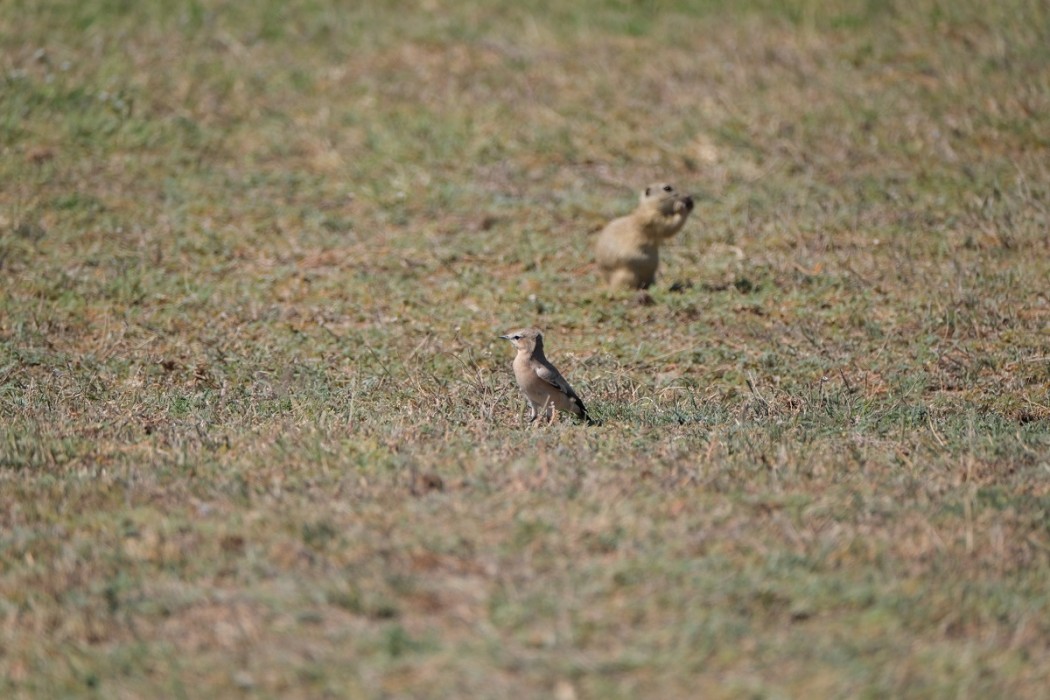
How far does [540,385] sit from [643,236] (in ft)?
9.40

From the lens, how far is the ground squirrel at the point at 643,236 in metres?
9.59

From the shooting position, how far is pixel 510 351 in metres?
8.59

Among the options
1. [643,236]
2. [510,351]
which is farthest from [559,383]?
[643,236]

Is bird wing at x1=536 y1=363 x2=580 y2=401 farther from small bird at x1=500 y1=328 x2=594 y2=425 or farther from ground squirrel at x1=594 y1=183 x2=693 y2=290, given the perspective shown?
ground squirrel at x1=594 y1=183 x2=693 y2=290

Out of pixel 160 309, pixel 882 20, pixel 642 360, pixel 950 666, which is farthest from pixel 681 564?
pixel 882 20

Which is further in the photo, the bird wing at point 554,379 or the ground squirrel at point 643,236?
the ground squirrel at point 643,236

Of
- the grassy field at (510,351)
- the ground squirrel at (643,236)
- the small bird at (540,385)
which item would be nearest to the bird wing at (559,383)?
the small bird at (540,385)

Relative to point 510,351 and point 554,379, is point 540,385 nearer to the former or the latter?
point 554,379

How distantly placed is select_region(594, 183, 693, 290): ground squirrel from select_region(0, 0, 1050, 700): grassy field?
22cm

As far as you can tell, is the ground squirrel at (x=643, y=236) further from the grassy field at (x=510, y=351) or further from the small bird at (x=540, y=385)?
the small bird at (x=540, y=385)

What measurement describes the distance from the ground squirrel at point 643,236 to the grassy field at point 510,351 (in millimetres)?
220

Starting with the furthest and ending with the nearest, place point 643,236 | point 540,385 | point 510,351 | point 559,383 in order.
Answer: point 643,236 → point 510,351 → point 540,385 → point 559,383

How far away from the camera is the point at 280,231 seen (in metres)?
11.0

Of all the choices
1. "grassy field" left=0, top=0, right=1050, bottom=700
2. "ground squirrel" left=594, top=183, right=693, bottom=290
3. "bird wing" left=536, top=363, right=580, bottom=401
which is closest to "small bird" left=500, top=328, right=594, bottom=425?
"bird wing" left=536, top=363, right=580, bottom=401
